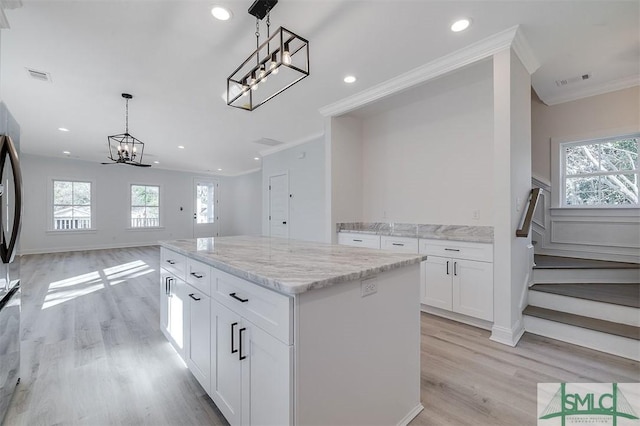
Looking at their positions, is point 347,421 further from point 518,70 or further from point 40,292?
point 40,292

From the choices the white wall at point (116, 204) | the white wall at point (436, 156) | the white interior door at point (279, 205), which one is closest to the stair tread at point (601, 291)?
the white wall at point (436, 156)

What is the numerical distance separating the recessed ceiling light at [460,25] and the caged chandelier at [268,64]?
126 centimetres

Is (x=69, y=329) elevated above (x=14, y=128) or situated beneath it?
situated beneath

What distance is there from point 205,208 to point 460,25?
9977 millimetres

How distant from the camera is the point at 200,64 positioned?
285cm

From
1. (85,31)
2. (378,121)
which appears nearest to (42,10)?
(85,31)

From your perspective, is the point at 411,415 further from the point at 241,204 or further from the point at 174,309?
the point at 241,204

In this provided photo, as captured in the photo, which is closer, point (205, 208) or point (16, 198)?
point (16, 198)

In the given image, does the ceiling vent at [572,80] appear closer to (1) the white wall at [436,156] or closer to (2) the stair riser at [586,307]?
(1) the white wall at [436,156]

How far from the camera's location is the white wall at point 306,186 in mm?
5363

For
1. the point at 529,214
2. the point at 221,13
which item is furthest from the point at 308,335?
the point at 529,214

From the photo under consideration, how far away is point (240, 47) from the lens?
2564 millimetres

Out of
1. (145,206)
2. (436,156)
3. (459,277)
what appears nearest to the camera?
(459,277)

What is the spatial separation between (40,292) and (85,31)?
3.70 meters
